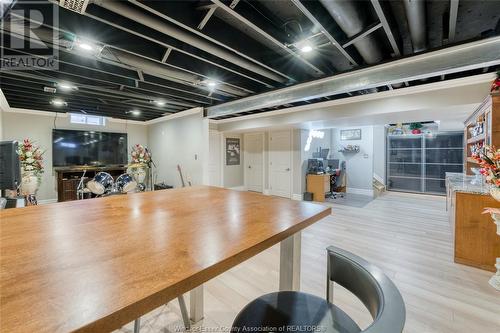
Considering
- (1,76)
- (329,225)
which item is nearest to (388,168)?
(329,225)

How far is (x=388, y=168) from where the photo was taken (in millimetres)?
8266

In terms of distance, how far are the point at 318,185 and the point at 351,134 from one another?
8.79 feet

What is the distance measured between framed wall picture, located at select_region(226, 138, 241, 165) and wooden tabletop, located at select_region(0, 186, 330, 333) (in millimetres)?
6283

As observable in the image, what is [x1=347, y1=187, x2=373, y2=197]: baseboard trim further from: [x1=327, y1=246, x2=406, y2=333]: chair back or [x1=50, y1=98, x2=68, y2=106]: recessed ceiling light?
[x1=50, y1=98, x2=68, y2=106]: recessed ceiling light

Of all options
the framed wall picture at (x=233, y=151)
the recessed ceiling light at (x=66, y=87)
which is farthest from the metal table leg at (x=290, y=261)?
the framed wall picture at (x=233, y=151)

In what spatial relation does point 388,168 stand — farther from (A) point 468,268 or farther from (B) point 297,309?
(B) point 297,309

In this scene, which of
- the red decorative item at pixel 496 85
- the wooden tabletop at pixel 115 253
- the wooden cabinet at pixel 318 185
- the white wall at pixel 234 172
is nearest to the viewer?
the wooden tabletop at pixel 115 253

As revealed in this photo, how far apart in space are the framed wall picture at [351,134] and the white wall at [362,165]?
0.10 meters

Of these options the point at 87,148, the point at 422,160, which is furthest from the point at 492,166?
the point at 87,148

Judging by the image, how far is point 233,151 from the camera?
7797mm

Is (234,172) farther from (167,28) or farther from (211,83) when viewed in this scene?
(167,28)

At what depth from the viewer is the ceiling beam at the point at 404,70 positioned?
243 cm

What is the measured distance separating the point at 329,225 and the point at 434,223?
6.68 feet

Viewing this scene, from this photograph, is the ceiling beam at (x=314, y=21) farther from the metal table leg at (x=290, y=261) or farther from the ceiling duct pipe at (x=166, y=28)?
the metal table leg at (x=290, y=261)
